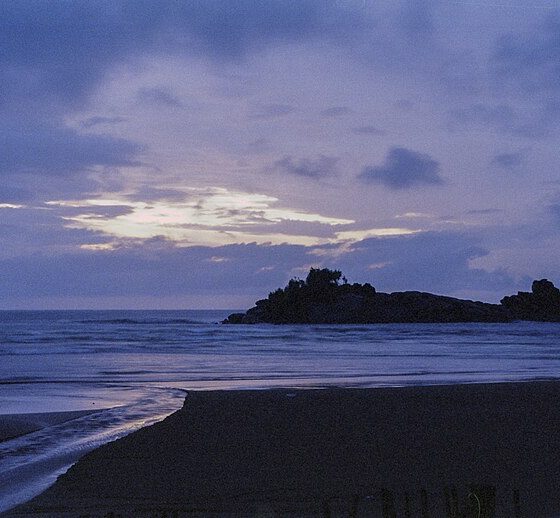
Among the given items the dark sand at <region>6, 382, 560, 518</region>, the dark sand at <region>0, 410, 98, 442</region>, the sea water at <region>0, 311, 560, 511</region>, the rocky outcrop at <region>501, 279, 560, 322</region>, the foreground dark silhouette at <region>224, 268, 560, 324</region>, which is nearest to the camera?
the dark sand at <region>6, 382, 560, 518</region>

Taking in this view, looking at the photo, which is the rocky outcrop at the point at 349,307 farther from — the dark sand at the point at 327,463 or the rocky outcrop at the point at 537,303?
the dark sand at the point at 327,463

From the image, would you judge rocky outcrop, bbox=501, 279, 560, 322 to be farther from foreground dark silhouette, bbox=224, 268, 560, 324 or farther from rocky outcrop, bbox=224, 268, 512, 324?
rocky outcrop, bbox=224, 268, 512, 324

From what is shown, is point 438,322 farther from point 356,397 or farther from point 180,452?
point 180,452

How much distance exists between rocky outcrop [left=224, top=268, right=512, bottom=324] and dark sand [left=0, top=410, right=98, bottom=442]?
3284 inches

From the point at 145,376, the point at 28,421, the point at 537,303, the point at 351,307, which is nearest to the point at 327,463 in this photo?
the point at 28,421

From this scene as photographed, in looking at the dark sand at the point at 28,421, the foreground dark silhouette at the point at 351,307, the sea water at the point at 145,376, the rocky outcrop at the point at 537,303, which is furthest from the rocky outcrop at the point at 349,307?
the dark sand at the point at 28,421

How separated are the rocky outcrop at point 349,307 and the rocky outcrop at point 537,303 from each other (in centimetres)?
812

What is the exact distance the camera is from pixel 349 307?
101m

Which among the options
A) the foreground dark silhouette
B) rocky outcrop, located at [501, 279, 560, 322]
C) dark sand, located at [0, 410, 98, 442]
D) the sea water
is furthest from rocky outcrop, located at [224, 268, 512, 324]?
dark sand, located at [0, 410, 98, 442]

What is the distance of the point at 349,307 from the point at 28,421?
88.4 m

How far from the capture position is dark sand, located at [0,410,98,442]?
12695 millimetres

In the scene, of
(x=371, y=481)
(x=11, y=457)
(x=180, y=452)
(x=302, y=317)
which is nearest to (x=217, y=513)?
(x=371, y=481)

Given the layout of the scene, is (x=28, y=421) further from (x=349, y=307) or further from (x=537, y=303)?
(x=537, y=303)

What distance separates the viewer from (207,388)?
19609mm
